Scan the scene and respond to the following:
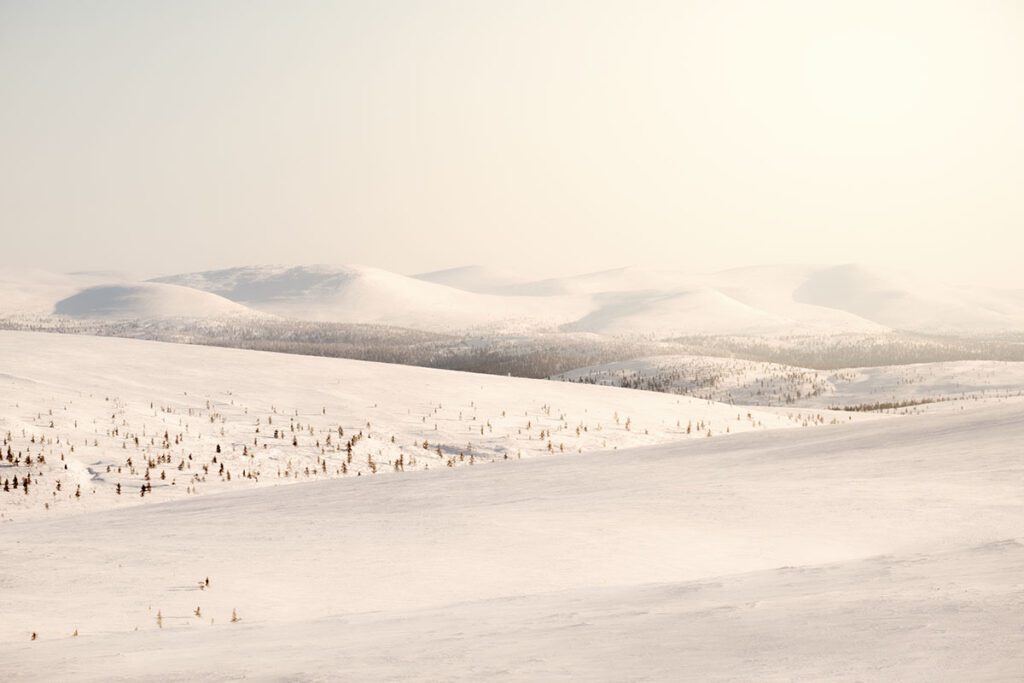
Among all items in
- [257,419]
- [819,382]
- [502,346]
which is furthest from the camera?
[502,346]

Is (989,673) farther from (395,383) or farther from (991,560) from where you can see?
(395,383)

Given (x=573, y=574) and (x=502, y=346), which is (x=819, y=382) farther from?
(x=573, y=574)

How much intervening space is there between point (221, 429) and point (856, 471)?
1222 cm

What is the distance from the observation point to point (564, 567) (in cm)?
769

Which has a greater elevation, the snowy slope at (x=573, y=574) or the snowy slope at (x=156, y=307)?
the snowy slope at (x=156, y=307)

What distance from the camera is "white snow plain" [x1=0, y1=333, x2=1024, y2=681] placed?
4582 millimetres

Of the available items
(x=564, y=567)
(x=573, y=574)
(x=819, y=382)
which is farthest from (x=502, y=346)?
(x=573, y=574)

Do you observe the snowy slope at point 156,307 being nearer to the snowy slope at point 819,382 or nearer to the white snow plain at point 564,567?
the snowy slope at point 819,382

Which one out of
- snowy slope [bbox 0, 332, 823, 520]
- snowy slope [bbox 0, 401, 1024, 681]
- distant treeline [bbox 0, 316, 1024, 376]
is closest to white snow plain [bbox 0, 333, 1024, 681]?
snowy slope [bbox 0, 401, 1024, 681]

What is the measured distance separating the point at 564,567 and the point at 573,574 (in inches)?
9.1

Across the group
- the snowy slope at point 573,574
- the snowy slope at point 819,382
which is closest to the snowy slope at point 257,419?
the snowy slope at point 573,574

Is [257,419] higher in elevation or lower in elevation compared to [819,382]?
higher

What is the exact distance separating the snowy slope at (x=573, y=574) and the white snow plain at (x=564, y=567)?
0.09 feet

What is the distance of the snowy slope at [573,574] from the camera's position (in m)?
4.55
